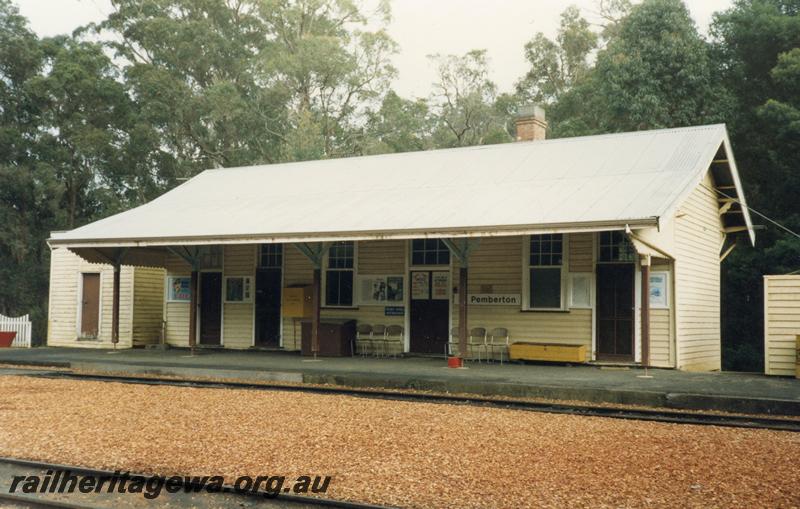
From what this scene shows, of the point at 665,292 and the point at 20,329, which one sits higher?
the point at 665,292

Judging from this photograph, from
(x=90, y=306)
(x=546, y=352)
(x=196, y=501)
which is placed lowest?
(x=196, y=501)

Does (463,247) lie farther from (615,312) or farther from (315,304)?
(315,304)

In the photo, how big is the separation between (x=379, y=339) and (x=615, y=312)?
16.8 feet

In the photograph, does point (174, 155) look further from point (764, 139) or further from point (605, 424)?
point (605, 424)

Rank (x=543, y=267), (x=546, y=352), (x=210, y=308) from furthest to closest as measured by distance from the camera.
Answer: (x=210, y=308) < (x=543, y=267) < (x=546, y=352)

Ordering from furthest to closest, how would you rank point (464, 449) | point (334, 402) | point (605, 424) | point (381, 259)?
point (381, 259), point (334, 402), point (605, 424), point (464, 449)

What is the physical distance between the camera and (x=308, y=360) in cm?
1608

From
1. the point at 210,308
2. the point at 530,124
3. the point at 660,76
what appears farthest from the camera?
the point at 660,76

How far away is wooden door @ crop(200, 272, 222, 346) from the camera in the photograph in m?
19.8

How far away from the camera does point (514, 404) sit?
10.9m

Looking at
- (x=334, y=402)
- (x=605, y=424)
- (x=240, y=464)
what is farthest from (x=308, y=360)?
(x=240, y=464)

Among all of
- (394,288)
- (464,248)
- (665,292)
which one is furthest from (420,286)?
(665,292)

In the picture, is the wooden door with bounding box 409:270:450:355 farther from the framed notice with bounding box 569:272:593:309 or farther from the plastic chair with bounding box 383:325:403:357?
the framed notice with bounding box 569:272:593:309

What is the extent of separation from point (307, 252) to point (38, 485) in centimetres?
974
